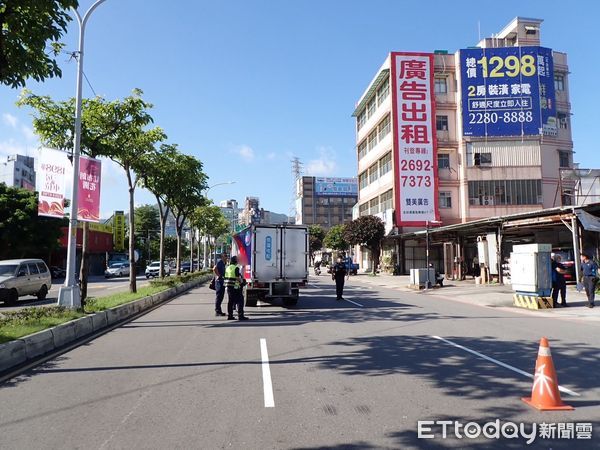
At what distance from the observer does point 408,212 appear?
42.2 metres

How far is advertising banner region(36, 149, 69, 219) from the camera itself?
1247 centimetres

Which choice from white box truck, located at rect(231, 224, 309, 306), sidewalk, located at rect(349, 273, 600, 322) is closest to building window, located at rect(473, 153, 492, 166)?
sidewalk, located at rect(349, 273, 600, 322)

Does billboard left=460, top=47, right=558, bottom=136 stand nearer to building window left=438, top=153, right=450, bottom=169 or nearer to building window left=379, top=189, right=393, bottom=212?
building window left=438, top=153, right=450, bottom=169

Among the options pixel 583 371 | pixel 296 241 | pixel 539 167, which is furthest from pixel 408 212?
pixel 583 371

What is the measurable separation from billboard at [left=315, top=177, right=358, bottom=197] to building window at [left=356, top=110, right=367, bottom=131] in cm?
7783

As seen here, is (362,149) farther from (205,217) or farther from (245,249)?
(245,249)

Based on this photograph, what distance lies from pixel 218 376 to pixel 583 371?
17.7 ft

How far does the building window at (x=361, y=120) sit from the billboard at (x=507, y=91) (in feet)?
54.1

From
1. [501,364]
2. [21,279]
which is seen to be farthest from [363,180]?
[501,364]

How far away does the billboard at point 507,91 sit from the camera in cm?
4150

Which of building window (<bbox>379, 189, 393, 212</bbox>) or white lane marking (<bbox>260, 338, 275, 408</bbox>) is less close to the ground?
building window (<bbox>379, 189, 393, 212</bbox>)

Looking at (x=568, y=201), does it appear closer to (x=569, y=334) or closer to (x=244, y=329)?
(x=569, y=334)

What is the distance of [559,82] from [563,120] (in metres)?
3.62

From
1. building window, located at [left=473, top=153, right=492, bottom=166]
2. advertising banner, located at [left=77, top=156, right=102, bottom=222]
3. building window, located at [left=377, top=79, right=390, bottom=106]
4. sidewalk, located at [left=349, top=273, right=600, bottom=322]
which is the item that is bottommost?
sidewalk, located at [left=349, top=273, right=600, bottom=322]
